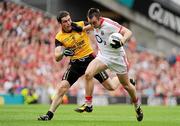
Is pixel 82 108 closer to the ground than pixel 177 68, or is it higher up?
closer to the ground

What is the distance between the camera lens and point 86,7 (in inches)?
1585

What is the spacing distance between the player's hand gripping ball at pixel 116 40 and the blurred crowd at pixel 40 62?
1597 cm

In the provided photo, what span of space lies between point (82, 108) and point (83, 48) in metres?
1.39

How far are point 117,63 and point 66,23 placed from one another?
4.60 feet

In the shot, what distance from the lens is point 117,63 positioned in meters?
16.1

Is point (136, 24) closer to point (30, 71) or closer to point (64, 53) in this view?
point (30, 71)

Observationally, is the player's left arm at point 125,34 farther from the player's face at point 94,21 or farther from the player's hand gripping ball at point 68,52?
the player's hand gripping ball at point 68,52

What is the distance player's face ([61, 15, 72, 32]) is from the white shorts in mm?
1051

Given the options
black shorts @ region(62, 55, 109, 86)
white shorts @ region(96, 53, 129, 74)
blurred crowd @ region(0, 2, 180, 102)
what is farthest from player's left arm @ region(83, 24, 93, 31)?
blurred crowd @ region(0, 2, 180, 102)

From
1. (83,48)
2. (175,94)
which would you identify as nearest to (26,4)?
(175,94)

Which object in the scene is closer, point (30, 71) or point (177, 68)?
point (30, 71)

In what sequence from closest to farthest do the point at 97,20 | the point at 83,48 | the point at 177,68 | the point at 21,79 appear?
the point at 97,20 → the point at 83,48 → the point at 21,79 → the point at 177,68

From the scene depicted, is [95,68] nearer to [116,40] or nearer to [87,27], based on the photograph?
[87,27]

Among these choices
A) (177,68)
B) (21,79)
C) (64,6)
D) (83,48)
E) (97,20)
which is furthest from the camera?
(64,6)
